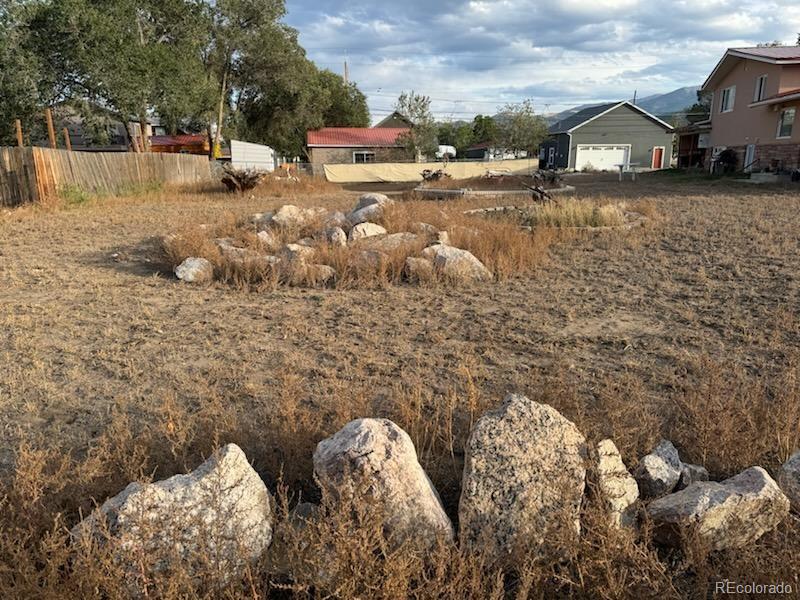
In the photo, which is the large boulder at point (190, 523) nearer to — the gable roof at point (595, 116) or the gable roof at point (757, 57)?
the gable roof at point (757, 57)

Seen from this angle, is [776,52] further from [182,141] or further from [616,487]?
[182,141]

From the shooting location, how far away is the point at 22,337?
446 centimetres

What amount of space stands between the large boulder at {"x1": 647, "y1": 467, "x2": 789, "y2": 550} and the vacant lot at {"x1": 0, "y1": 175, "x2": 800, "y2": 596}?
0.33 ft

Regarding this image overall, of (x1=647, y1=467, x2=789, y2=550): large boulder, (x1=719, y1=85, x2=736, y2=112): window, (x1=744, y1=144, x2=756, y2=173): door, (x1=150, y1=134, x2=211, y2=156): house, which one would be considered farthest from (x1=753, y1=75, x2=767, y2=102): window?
(x1=150, y1=134, x2=211, y2=156): house

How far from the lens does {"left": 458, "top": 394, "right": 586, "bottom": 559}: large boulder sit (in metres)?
2.01

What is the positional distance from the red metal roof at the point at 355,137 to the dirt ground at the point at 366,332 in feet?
98.8

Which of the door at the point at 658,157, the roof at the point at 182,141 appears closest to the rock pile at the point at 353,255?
the roof at the point at 182,141

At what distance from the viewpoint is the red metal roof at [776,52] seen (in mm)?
21953

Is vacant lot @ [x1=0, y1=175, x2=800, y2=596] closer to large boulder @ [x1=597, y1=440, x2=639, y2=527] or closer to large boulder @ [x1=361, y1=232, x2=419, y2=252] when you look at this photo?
large boulder @ [x1=597, y1=440, x2=639, y2=527]

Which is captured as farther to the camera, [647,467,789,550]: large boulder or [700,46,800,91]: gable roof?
[700,46,800,91]: gable roof

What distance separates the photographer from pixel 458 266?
21.3ft

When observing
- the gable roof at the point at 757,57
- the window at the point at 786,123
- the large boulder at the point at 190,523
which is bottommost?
the large boulder at the point at 190,523

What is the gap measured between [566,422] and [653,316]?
3.20 m

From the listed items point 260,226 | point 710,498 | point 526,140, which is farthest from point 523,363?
point 526,140
